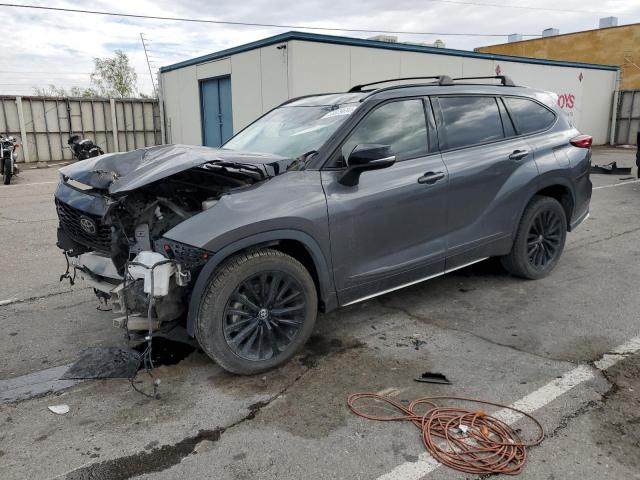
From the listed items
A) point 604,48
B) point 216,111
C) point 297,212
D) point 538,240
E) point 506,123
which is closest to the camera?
point 297,212

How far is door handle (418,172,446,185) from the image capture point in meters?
4.02

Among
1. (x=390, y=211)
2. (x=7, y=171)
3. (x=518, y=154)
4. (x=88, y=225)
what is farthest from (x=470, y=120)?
(x=7, y=171)

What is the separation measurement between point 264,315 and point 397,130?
5.80 feet

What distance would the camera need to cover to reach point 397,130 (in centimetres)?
404

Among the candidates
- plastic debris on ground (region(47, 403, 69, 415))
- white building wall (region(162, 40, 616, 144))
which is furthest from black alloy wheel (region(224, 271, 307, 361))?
white building wall (region(162, 40, 616, 144))

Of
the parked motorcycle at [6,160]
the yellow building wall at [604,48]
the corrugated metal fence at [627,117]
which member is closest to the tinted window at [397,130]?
the parked motorcycle at [6,160]

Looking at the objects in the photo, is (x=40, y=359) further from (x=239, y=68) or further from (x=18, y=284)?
(x=239, y=68)

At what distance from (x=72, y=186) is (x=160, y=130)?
60.9 feet

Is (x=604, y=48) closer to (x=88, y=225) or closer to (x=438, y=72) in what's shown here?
(x=438, y=72)

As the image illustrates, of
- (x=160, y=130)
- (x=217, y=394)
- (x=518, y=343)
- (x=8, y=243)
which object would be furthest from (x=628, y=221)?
(x=160, y=130)

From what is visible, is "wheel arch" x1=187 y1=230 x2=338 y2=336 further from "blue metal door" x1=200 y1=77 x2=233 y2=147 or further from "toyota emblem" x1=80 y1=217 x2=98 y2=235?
"blue metal door" x1=200 y1=77 x2=233 y2=147

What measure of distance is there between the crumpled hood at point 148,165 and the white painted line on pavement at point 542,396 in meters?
1.96

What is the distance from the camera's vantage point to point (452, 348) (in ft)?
12.6

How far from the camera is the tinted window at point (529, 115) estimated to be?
4.94 meters
